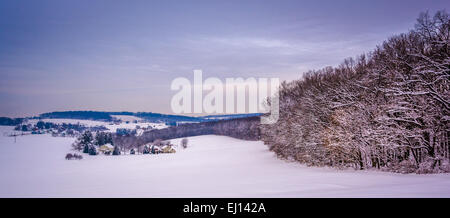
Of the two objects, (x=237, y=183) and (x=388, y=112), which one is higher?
(x=388, y=112)

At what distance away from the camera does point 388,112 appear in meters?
19.9

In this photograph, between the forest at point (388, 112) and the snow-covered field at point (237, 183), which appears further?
the forest at point (388, 112)

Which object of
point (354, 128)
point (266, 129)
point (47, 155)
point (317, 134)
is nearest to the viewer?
point (354, 128)

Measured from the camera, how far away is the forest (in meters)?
16.1

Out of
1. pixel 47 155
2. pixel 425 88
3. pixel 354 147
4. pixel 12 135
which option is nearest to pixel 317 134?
pixel 354 147

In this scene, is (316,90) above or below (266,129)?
above

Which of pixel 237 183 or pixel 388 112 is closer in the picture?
pixel 237 183

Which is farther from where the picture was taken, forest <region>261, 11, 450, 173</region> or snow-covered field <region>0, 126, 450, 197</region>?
forest <region>261, 11, 450, 173</region>

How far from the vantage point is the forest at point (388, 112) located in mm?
16109

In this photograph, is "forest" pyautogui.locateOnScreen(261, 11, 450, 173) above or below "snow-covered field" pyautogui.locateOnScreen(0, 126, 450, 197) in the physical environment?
above

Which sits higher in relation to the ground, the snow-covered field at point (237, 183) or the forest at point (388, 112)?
the forest at point (388, 112)

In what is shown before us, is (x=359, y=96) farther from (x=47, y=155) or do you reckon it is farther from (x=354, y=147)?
(x=47, y=155)

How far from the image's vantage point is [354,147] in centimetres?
2261
